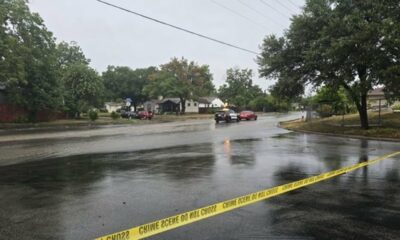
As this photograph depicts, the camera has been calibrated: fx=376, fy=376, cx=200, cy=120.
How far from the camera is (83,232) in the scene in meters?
5.37

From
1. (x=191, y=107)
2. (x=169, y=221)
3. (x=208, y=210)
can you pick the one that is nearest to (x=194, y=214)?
(x=208, y=210)

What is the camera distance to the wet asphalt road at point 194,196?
17.9 ft

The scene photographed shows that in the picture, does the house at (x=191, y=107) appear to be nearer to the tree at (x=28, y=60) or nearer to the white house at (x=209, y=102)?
the white house at (x=209, y=102)

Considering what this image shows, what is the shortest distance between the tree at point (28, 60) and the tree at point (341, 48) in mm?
24973

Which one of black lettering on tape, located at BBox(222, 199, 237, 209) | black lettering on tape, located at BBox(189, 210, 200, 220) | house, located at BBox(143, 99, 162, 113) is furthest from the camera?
house, located at BBox(143, 99, 162, 113)

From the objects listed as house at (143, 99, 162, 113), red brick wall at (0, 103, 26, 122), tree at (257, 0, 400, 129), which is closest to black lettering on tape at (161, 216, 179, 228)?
tree at (257, 0, 400, 129)

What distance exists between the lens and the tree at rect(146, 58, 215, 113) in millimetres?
73000

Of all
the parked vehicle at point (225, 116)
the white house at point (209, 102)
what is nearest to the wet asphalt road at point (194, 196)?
the parked vehicle at point (225, 116)

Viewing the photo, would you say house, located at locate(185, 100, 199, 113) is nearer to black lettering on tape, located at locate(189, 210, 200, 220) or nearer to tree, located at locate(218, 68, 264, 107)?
tree, located at locate(218, 68, 264, 107)

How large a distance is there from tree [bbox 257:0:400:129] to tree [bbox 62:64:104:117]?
111ft

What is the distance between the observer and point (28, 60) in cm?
4188

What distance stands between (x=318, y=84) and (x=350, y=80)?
344 cm

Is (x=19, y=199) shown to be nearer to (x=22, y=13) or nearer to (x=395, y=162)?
(x=395, y=162)

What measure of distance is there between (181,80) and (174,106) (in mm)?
16897
